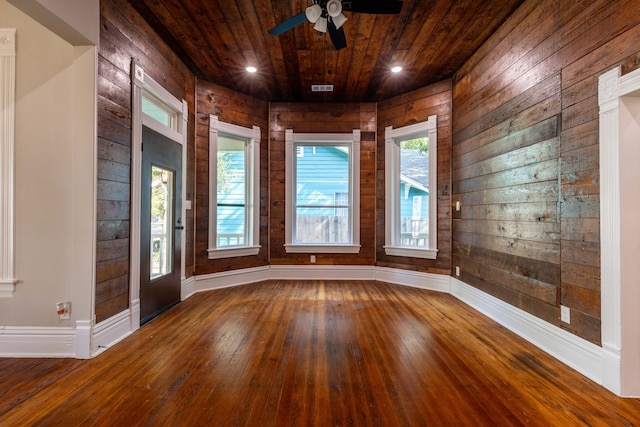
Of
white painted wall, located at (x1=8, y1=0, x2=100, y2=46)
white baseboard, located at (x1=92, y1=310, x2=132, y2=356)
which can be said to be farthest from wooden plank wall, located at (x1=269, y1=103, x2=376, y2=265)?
white painted wall, located at (x1=8, y1=0, x2=100, y2=46)

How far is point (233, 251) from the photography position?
15.2 feet

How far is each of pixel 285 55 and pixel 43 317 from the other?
3402 mm

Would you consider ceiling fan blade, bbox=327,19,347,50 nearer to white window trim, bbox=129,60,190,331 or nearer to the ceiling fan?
the ceiling fan

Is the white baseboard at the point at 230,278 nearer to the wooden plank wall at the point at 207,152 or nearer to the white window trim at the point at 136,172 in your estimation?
the wooden plank wall at the point at 207,152

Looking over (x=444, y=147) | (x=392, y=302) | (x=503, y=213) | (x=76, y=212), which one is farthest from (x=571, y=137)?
(x=76, y=212)

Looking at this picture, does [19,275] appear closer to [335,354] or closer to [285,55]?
[335,354]

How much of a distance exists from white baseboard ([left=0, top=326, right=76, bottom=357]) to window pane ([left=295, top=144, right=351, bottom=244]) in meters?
3.26

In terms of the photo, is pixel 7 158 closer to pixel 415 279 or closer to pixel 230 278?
pixel 230 278

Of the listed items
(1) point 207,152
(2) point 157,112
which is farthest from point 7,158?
(1) point 207,152

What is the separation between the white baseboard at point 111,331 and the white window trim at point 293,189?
2658 millimetres

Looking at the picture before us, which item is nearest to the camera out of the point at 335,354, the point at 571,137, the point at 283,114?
the point at 571,137

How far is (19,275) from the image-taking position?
2301 millimetres

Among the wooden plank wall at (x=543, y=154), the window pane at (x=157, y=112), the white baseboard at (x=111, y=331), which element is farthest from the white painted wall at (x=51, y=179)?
the wooden plank wall at (x=543, y=154)

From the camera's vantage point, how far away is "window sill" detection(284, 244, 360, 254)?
5.06 m
